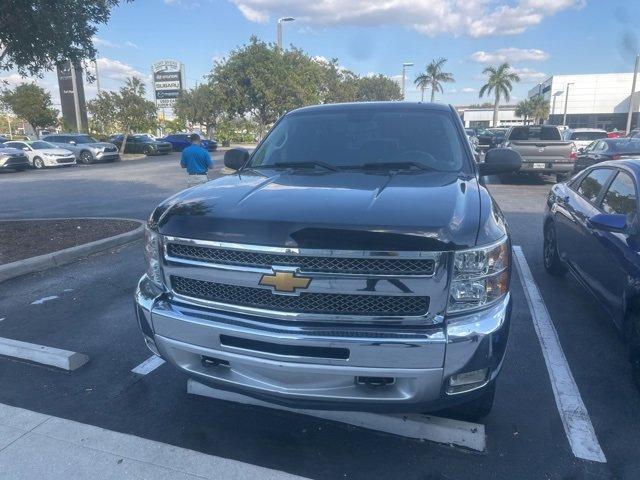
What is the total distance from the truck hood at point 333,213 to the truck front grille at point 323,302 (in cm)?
26

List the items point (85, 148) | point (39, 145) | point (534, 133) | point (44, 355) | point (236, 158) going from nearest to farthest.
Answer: point (44, 355) < point (236, 158) < point (534, 133) < point (39, 145) < point (85, 148)

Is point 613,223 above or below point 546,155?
above

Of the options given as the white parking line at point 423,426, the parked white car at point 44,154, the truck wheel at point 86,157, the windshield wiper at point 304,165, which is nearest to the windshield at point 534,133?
the windshield wiper at point 304,165

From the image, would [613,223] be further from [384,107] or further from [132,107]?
[132,107]

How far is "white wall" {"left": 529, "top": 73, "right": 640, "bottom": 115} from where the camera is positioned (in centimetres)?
6719

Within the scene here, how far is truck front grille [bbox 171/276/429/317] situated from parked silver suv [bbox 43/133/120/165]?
29.4 meters

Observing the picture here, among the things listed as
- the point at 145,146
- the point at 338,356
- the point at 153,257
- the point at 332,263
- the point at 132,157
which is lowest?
the point at 132,157

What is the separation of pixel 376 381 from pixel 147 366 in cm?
225

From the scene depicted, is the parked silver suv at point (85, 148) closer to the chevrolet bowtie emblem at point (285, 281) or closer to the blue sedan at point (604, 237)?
the blue sedan at point (604, 237)

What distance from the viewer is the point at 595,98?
2707 inches

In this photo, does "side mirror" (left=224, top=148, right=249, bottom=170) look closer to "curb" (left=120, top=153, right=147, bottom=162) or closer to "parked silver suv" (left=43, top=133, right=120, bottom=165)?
"parked silver suv" (left=43, top=133, right=120, bottom=165)

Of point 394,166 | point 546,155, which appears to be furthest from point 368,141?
point 546,155

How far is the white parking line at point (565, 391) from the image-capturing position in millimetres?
2911

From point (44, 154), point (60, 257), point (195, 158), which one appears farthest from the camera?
point (44, 154)
